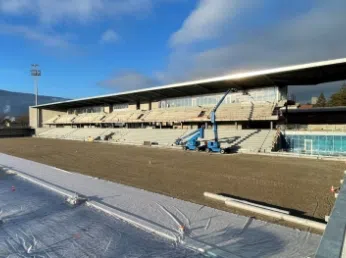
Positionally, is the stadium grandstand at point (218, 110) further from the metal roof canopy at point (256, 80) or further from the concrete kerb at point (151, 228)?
the concrete kerb at point (151, 228)

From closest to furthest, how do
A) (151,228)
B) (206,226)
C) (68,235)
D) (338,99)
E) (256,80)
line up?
1. (68,235)
2. (151,228)
3. (206,226)
4. (256,80)
5. (338,99)

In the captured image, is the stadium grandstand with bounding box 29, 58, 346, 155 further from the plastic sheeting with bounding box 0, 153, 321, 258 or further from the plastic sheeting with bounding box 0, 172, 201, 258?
the plastic sheeting with bounding box 0, 172, 201, 258

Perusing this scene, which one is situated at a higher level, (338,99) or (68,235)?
(338,99)

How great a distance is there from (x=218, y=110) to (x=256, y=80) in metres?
6.67

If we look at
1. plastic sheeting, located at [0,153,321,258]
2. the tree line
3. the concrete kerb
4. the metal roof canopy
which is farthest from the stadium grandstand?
the tree line

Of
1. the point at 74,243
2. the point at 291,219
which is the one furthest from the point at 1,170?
the point at 291,219

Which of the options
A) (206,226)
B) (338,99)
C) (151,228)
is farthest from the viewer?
(338,99)

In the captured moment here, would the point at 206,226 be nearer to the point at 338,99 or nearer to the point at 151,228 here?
the point at 151,228

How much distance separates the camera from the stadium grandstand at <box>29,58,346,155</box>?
2797 cm

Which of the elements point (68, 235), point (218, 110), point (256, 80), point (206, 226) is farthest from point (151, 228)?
point (218, 110)

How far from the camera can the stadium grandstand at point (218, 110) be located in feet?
91.8

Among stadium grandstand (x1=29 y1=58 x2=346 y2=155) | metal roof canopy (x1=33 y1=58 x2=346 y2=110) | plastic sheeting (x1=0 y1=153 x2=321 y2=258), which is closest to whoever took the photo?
plastic sheeting (x1=0 y1=153 x2=321 y2=258)

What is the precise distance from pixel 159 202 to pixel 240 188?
3.79 metres

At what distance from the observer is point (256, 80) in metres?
32.8
